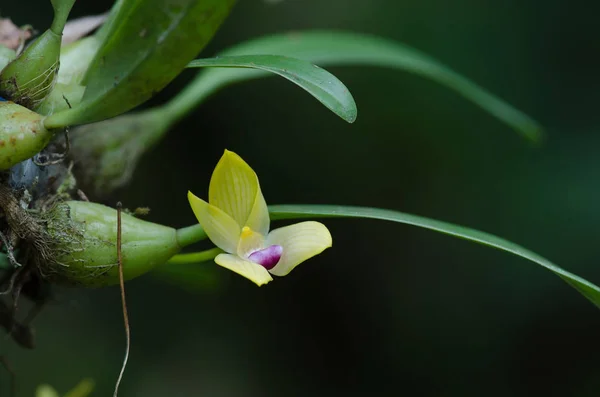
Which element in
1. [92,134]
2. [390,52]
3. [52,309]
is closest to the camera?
[92,134]

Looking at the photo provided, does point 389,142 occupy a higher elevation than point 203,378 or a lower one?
higher

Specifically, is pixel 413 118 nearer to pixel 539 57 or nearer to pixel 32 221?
pixel 539 57

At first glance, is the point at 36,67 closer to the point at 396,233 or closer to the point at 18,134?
the point at 18,134

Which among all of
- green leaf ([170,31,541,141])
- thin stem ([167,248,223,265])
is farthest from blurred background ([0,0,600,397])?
thin stem ([167,248,223,265])

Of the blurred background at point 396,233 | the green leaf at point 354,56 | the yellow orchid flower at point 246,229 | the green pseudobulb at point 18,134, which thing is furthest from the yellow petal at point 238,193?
the blurred background at point 396,233

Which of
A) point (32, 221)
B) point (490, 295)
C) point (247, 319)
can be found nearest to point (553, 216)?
point (490, 295)

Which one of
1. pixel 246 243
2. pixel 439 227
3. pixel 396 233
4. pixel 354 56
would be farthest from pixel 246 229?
pixel 396 233

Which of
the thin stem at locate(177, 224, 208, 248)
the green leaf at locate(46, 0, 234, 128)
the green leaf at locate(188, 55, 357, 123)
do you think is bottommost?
the thin stem at locate(177, 224, 208, 248)

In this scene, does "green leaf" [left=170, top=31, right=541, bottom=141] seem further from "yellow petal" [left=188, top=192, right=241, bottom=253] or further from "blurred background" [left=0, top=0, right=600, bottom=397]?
"blurred background" [left=0, top=0, right=600, bottom=397]
